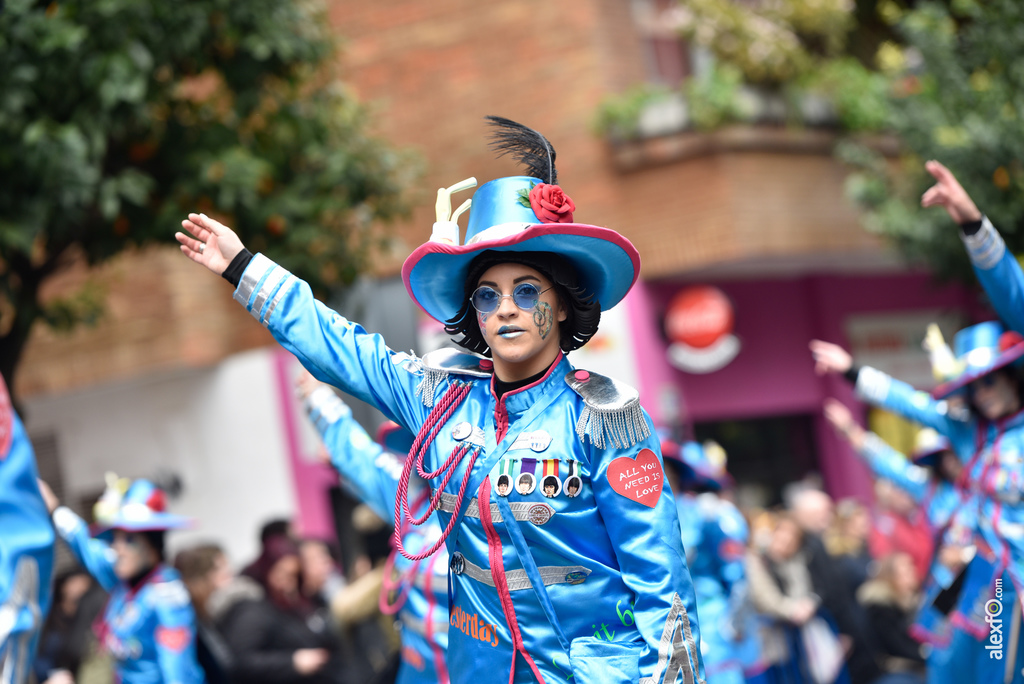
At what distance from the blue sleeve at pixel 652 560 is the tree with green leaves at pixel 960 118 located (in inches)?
261

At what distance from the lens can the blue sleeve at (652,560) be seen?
3.19 meters

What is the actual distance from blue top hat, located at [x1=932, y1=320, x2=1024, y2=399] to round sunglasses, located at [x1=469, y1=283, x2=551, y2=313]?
10.5 feet

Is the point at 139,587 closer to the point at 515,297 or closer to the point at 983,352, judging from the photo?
the point at 515,297

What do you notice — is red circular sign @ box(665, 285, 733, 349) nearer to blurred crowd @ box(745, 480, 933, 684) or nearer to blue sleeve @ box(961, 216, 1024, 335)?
blurred crowd @ box(745, 480, 933, 684)

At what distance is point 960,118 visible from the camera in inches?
381

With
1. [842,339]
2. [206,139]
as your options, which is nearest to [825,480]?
[842,339]

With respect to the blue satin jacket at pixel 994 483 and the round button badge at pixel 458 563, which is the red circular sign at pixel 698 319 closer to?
the blue satin jacket at pixel 994 483

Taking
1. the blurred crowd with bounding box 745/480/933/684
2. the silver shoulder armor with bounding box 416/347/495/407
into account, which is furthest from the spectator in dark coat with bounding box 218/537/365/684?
the silver shoulder armor with bounding box 416/347/495/407

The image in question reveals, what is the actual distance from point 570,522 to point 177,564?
5013 mm

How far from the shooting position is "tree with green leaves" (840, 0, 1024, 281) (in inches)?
353

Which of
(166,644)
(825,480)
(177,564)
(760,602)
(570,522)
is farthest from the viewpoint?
(825,480)

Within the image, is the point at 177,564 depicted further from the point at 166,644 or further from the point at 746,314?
the point at 746,314

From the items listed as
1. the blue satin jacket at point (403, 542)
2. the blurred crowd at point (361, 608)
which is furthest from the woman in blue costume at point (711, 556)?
the blue satin jacket at point (403, 542)

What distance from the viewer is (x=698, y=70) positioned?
14.5 metres
